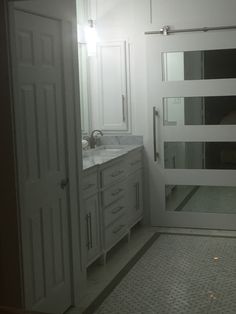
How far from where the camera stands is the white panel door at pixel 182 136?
4.98 meters

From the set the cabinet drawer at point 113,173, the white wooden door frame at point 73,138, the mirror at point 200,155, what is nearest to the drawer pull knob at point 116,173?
the cabinet drawer at point 113,173

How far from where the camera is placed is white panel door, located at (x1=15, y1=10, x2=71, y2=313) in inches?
110

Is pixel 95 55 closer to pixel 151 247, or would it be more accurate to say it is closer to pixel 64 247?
pixel 151 247

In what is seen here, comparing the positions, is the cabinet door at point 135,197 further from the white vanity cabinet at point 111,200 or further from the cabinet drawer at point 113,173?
the cabinet drawer at point 113,173

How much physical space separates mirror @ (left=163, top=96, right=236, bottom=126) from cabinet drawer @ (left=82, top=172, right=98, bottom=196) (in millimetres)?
1458

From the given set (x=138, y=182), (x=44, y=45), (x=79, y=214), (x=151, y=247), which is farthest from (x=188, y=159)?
(x=44, y=45)

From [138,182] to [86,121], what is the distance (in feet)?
2.80

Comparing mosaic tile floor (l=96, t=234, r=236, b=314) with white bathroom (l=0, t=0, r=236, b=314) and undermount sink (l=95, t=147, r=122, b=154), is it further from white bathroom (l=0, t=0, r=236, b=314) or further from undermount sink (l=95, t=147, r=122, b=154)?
undermount sink (l=95, t=147, r=122, b=154)

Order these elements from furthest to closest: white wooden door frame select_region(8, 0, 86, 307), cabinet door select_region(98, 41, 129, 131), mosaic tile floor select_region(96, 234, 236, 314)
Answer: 1. cabinet door select_region(98, 41, 129, 131)
2. mosaic tile floor select_region(96, 234, 236, 314)
3. white wooden door frame select_region(8, 0, 86, 307)

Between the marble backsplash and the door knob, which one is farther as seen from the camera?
the marble backsplash

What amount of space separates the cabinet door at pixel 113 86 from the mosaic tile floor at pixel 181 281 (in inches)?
54.7

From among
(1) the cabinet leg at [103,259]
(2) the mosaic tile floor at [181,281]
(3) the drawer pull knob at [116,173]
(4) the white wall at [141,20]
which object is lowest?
(2) the mosaic tile floor at [181,281]

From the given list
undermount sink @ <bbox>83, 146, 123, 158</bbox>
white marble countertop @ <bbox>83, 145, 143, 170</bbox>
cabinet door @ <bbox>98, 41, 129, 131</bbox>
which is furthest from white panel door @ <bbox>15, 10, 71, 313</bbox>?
cabinet door @ <bbox>98, 41, 129, 131</bbox>

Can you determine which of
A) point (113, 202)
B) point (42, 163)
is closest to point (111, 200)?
point (113, 202)
